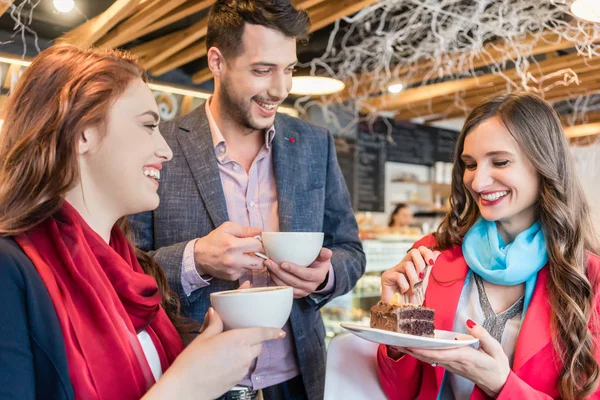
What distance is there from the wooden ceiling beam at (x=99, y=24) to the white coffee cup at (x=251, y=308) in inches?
49.0

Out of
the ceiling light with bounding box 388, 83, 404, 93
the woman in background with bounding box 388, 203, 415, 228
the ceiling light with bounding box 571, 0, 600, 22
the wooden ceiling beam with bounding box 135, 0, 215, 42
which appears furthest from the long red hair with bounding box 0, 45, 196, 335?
the woman in background with bounding box 388, 203, 415, 228

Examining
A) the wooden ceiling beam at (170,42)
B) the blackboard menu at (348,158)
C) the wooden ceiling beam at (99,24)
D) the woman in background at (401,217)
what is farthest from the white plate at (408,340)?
the woman in background at (401,217)

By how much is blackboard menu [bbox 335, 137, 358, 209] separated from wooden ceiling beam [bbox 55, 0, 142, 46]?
485 cm

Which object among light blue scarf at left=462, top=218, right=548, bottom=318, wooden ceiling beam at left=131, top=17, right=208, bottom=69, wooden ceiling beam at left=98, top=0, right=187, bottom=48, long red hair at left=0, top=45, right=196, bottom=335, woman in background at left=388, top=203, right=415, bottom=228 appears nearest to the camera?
long red hair at left=0, top=45, right=196, bottom=335

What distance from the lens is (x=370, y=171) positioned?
7.28 meters

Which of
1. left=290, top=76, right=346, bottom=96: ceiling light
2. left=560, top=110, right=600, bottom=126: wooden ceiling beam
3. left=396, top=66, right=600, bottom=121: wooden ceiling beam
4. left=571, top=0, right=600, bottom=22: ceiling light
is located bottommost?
left=560, top=110, right=600, bottom=126: wooden ceiling beam

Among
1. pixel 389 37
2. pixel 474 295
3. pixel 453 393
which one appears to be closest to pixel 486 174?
pixel 474 295

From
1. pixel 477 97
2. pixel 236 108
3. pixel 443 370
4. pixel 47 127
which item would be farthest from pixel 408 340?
pixel 477 97

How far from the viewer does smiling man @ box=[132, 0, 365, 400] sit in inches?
71.8

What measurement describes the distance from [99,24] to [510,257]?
1.54 m

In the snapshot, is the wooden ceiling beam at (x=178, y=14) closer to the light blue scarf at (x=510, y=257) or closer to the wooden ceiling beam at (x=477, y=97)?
the wooden ceiling beam at (x=477, y=97)

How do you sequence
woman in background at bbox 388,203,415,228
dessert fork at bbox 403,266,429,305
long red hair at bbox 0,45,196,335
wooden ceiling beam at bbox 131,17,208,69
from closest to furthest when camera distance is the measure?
long red hair at bbox 0,45,196,335 < dessert fork at bbox 403,266,429,305 < wooden ceiling beam at bbox 131,17,208,69 < woman in background at bbox 388,203,415,228

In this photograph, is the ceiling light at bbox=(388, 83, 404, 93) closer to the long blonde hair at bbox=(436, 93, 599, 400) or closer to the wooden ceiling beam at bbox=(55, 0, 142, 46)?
the long blonde hair at bbox=(436, 93, 599, 400)

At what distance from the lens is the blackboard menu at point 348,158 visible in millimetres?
6766
